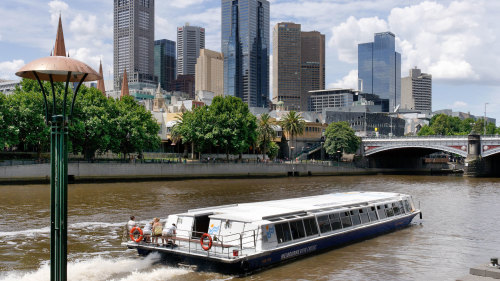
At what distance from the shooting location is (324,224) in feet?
96.7

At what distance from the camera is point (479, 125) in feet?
579

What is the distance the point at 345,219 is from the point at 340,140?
90871mm

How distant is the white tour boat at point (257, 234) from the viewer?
23922 mm

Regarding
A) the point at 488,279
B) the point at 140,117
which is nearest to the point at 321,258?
the point at 488,279

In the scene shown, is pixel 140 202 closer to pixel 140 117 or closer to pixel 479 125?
pixel 140 117

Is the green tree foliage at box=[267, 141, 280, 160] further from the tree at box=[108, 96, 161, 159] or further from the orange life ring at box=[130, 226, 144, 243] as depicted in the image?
the orange life ring at box=[130, 226, 144, 243]

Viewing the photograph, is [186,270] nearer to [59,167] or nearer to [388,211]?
[59,167]

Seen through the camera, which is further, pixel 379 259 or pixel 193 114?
pixel 193 114

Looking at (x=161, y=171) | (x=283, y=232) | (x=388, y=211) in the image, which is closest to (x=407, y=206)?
(x=388, y=211)

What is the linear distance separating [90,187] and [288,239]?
147 feet

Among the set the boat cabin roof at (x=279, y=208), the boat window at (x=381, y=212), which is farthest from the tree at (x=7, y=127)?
the boat window at (x=381, y=212)

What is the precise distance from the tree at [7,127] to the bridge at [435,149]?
8082cm

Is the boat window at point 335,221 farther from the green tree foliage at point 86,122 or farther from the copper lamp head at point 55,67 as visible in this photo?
the green tree foliage at point 86,122

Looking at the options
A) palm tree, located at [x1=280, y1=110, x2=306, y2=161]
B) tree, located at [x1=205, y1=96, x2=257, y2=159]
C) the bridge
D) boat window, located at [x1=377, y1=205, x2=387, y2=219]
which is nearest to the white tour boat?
boat window, located at [x1=377, y1=205, x2=387, y2=219]
